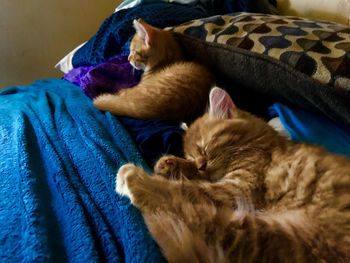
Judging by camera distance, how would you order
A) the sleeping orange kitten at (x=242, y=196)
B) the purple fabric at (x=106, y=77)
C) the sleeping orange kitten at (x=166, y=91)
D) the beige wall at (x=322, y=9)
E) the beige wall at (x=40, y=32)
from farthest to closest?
the beige wall at (x=40, y=32) → the purple fabric at (x=106, y=77) → the beige wall at (x=322, y=9) → the sleeping orange kitten at (x=166, y=91) → the sleeping orange kitten at (x=242, y=196)

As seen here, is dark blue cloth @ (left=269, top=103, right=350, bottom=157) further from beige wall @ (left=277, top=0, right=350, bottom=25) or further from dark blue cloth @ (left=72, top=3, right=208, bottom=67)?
dark blue cloth @ (left=72, top=3, right=208, bottom=67)

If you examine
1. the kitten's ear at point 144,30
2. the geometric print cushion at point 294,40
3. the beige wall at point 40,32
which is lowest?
the beige wall at point 40,32

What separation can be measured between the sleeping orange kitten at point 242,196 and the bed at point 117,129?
2.0 inches

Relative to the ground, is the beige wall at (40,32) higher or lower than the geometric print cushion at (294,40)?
lower

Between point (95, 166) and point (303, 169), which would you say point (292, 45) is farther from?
point (95, 166)

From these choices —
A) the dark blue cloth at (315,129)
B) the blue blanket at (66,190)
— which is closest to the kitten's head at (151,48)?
the blue blanket at (66,190)

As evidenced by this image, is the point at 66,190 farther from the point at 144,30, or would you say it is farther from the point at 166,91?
the point at 144,30

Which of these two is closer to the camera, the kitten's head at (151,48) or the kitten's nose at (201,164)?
the kitten's nose at (201,164)

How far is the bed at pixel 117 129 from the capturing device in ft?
2.28

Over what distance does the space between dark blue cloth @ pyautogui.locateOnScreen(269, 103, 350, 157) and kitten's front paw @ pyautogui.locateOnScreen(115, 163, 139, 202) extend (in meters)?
0.44

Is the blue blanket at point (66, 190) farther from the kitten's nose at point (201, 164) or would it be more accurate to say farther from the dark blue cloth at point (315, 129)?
the dark blue cloth at point (315, 129)

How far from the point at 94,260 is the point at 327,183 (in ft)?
1.58

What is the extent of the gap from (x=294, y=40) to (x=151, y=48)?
0.77 meters

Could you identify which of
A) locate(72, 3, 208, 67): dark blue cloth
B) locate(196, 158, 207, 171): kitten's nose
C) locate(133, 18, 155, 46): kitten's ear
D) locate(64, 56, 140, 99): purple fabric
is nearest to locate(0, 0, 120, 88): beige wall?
locate(72, 3, 208, 67): dark blue cloth
